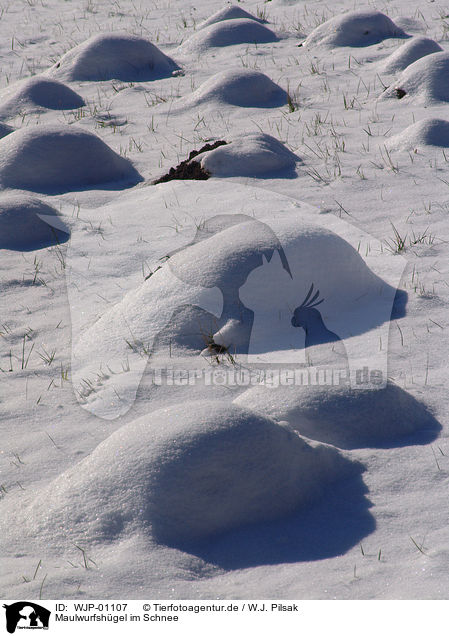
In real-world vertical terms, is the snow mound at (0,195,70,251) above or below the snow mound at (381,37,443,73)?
below

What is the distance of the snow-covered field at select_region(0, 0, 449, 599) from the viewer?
2277mm

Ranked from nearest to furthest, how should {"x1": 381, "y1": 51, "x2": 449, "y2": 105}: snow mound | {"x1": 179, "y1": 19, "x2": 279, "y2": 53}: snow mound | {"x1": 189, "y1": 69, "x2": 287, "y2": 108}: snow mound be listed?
{"x1": 381, "y1": 51, "x2": 449, "y2": 105}: snow mound, {"x1": 189, "y1": 69, "x2": 287, "y2": 108}: snow mound, {"x1": 179, "y1": 19, "x2": 279, "y2": 53}: snow mound

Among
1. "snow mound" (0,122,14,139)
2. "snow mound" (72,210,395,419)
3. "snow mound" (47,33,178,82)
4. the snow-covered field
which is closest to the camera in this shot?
the snow-covered field

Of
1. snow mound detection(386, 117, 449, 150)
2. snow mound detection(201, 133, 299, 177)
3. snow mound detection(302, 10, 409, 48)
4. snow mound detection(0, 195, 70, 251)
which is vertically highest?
snow mound detection(302, 10, 409, 48)

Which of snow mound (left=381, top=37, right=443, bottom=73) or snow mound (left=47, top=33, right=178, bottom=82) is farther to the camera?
snow mound (left=47, top=33, right=178, bottom=82)

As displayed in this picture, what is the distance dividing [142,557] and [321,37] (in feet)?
25.9

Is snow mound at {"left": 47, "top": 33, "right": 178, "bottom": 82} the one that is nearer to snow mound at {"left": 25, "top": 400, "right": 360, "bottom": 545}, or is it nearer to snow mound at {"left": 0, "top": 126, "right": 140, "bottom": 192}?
snow mound at {"left": 0, "top": 126, "right": 140, "bottom": 192}

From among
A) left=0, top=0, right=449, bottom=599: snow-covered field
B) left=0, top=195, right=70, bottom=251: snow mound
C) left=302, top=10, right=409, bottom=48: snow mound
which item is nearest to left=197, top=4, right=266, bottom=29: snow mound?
left=302, top=10, right=409, bottom=48: snow mound

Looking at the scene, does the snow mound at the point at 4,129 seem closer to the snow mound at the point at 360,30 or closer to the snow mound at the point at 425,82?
the snow mound at the point at 425,82

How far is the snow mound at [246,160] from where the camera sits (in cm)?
558

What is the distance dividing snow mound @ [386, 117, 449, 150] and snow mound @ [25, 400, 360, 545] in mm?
3865

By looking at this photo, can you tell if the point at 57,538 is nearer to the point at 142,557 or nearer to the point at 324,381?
the point at 142,557

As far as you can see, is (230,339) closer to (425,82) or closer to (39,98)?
(425,82)

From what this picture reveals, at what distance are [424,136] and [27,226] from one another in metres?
3.27
